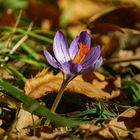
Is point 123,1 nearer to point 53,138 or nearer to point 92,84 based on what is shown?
point 92,84

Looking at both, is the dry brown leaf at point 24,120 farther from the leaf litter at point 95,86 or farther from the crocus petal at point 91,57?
the crocus petal at point 91,57

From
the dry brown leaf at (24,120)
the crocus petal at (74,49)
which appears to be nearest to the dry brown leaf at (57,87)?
the dry brown leaf at (24,120)

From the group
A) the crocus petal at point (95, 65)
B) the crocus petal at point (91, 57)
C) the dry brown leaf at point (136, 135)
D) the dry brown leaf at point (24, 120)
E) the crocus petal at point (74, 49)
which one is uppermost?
the crocus petal at point (74, 49)

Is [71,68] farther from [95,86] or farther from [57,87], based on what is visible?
[95,86]

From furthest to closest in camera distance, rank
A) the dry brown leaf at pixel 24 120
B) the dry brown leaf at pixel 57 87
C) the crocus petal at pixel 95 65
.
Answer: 1. the dry brown leaf at pixel 57 87
2. the dry brown leaf at pixel 24 120
3. the crocus petal at pixel 95 65

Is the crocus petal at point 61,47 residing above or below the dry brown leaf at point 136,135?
above

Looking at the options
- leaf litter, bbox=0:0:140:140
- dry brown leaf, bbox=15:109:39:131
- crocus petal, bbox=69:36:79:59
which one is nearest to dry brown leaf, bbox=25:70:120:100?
leaf litter, bbox=0:0:140:140

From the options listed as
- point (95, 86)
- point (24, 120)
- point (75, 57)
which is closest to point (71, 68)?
point (75, 57)

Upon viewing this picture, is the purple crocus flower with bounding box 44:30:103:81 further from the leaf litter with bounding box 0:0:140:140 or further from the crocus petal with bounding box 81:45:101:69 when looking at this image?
the leaf litter with bounding box 0:0:140:140
